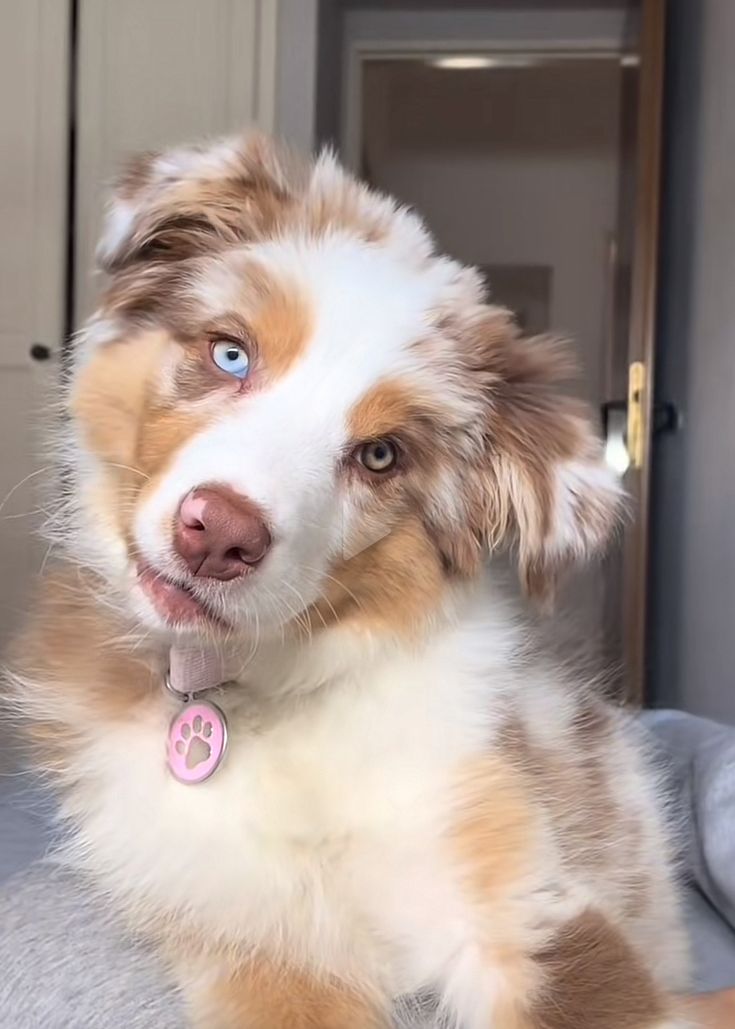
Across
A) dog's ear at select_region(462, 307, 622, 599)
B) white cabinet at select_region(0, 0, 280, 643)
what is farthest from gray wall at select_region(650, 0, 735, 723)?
dog's ear at select_region(462, 307, 622, 599)

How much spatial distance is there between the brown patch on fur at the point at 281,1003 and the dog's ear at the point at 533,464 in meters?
0.45

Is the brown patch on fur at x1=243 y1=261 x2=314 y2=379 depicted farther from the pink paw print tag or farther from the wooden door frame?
the wooden door frame

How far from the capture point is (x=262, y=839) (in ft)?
3.67

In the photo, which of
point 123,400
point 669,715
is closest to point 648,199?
point 669,715

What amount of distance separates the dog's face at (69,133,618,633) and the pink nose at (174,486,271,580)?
2 cm

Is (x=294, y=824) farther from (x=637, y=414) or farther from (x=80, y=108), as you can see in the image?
(x=80, y=108)

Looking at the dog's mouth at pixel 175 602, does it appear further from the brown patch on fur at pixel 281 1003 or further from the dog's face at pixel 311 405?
the brown patch on fur at pixel 281 1003

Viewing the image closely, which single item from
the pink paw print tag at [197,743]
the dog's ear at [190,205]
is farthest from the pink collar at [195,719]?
the dog's ear at [190,205]

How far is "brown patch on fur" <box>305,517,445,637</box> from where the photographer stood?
1197mm

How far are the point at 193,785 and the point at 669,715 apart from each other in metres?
1.13

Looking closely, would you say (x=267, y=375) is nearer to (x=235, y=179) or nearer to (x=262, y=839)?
(x=235, y=179)

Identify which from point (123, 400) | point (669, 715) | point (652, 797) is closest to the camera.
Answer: point (123, 400)

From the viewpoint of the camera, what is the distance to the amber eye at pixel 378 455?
116cm

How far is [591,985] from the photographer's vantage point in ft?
3.44
